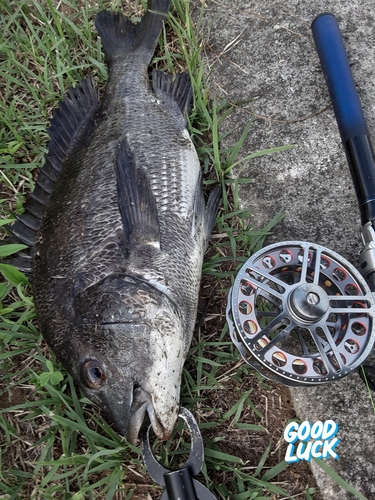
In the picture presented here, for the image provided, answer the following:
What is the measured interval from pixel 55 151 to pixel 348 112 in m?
1.69

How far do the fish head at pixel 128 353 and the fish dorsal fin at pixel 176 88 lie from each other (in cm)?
135

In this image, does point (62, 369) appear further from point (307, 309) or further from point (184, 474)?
point (307, 309)

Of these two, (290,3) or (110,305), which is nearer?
(110,305)

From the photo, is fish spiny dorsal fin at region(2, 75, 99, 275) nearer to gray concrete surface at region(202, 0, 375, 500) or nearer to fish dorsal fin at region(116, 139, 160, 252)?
fish dorsal fin at region(116, 139, 160, 252)

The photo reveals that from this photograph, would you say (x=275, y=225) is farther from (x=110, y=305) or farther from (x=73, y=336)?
(x=73, y=336)

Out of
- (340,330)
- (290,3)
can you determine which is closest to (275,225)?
(340,330)

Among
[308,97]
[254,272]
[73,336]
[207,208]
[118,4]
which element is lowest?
[73,336]

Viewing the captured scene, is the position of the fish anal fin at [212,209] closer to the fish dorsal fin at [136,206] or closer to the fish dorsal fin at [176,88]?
the fish dorsal fin at [136,206]

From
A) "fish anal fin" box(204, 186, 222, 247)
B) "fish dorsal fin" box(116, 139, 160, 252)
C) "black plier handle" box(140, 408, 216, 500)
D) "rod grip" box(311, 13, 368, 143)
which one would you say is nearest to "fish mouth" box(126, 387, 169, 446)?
"black plier handle" box(140, 408, 216, 500)

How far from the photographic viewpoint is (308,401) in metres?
2.35

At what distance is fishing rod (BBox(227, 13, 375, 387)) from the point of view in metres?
2.07

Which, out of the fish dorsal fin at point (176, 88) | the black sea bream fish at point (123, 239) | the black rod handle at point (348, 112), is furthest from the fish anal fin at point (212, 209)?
the black rod handle at point (348, 112)

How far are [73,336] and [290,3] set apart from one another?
2614mm

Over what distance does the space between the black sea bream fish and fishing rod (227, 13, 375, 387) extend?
0.35m
